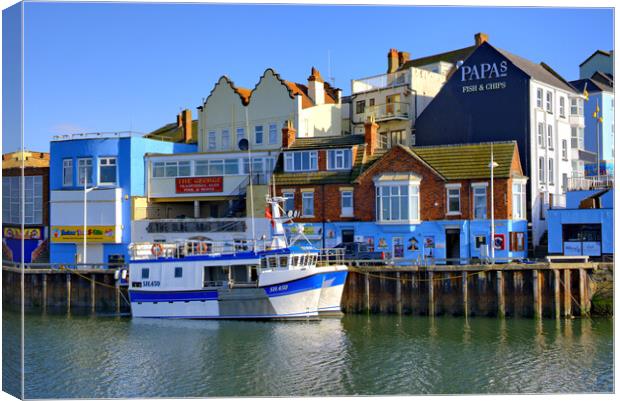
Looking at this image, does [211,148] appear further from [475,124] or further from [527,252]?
[527,252]

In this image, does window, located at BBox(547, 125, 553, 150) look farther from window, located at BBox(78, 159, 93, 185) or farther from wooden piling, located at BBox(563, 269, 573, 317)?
window, located at BBox(78, 159, 93, 185)

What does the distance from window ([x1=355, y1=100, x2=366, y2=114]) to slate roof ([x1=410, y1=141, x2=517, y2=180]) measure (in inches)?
516

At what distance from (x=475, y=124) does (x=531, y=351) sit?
21366mm

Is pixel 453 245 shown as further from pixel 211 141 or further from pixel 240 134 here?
pixel 211 141

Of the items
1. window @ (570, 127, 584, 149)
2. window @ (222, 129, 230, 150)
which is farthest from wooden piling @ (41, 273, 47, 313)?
window @ (570, 127, 584, 149)

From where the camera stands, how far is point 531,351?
30.0m

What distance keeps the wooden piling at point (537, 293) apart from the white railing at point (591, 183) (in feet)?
30.6

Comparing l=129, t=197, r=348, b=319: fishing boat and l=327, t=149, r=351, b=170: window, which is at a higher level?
l=327, t=149, r=351, b=170: window

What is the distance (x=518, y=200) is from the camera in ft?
144

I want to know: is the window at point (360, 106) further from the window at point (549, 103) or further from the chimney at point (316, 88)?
the window at point (549, 103)

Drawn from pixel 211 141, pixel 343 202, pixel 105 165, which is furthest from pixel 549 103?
pixel 105 165

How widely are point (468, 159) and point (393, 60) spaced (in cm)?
1982

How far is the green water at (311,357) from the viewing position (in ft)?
82.6

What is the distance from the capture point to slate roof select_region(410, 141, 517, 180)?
43.3m
